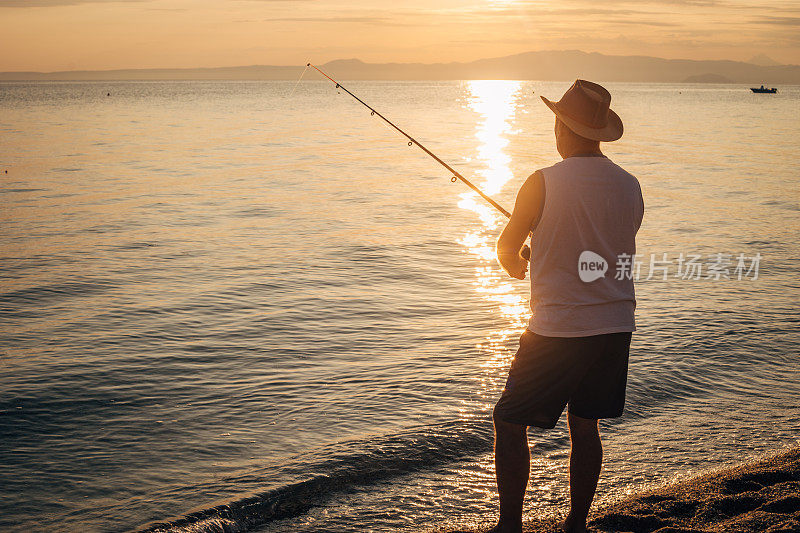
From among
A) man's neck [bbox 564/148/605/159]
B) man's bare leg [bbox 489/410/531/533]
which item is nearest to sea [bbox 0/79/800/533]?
man's neck [bbox 564/148/605/159]

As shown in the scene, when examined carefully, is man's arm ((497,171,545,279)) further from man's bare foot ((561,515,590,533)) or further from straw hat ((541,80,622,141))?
man's bare foot ((561,515,590,533))

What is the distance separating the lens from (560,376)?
3.22m

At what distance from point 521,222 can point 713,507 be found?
6.72 feet

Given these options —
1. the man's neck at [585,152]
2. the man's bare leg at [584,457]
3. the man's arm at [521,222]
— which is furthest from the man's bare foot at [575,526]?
the man's neck at [585,152]

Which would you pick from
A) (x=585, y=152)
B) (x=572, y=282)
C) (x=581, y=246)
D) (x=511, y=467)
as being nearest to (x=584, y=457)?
(x=511, y=467)

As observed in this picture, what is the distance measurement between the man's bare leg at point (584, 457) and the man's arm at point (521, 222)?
0.74 meters

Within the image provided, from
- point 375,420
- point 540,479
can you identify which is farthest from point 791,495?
point 375,420

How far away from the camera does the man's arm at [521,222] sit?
10.3 feet

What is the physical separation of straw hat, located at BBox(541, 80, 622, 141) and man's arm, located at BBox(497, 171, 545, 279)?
11.2 inches

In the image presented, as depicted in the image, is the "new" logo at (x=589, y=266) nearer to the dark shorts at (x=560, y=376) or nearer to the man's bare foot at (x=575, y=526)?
the dark shorts at (x=560, y=376)

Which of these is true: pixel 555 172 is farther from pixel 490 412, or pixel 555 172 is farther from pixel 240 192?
pixel 240 192

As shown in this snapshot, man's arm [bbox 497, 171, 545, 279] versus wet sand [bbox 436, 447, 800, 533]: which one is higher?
man's arm [bbox 497, 171, 545, 279]

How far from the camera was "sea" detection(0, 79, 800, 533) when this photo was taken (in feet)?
15.7

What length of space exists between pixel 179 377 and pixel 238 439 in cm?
158
